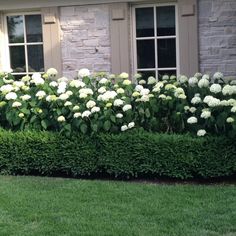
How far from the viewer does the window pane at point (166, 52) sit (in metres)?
8.23

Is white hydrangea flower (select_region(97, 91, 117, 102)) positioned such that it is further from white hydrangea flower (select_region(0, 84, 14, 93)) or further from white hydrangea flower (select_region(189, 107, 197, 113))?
white hydrangea flower (select_region(0, 84, 14, 93))

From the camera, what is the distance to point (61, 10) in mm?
8484

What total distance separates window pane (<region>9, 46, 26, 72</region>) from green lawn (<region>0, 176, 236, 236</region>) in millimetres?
3268

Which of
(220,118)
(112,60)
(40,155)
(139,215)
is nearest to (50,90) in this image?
(40,155)

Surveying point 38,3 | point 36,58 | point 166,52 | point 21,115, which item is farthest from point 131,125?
point 38,3

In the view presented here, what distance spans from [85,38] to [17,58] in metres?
1.34

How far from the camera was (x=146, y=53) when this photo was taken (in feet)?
27.5

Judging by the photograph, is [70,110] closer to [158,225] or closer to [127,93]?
[127,93]

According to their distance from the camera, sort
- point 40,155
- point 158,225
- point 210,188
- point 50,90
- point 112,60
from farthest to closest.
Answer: point 112,60 → point 50,90 → point 40,155 → point 210,188 → point 158,225

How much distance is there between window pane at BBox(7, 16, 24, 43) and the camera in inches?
349

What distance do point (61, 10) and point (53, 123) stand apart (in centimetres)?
254

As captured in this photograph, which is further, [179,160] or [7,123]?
[7,123]

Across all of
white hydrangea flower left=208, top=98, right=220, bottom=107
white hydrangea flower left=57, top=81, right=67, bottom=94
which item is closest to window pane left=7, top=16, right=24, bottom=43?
white hydrangea flower left=57, top=81, right=67, bottom=94

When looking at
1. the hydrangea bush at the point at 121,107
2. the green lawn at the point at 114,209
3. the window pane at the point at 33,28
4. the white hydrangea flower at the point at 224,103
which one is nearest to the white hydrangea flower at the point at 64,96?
the hydrangea bush at the point at 121,107
